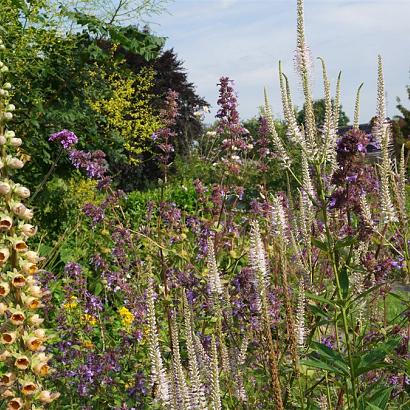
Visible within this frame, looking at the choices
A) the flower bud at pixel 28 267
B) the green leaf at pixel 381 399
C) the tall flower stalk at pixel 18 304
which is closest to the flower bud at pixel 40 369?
the tall flower stalk at pixel 18 304

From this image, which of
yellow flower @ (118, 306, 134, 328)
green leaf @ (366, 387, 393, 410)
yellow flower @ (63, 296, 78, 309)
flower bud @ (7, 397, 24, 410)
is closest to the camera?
flower bud @ (7, 397, 24, 410)

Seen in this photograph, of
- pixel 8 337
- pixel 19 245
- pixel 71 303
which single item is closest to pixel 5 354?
pixel 8 337

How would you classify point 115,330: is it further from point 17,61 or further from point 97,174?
point 17,61

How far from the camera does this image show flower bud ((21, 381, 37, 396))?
5.14 feet

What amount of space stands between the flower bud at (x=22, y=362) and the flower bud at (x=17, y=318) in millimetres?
81

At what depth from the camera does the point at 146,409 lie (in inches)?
132

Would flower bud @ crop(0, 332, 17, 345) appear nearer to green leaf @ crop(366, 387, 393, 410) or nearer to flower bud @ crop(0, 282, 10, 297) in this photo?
flower bud @ crop(0, 282, 10, 297)

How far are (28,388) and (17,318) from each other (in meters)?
0.17

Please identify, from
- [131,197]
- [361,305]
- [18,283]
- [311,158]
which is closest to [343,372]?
[361,305]

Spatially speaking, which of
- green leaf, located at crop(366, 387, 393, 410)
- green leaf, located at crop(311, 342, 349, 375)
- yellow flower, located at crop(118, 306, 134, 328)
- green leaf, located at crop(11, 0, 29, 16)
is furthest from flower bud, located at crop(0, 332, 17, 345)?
green leaf, located at crop(11, 0, 29, 16)

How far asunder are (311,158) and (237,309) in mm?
1617

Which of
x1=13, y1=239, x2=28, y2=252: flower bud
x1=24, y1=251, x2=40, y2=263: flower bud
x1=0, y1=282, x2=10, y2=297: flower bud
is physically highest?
x1=13, y1=239, x2=28, y2=252: flower bud

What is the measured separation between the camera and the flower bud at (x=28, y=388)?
1.57 m

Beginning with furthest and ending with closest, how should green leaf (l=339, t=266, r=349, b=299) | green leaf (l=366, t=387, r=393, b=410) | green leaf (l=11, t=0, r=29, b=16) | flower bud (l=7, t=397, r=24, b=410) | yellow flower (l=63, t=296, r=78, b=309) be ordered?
green leaf (l=11, t=0, r=29, b=16)
yellow flower (l=63, t=296, r=78, b=309)
green leaf (l=339, t=266, r=349, b=299)
green leaf (l=366, t=387, r=393, b=410)
flower bud (l=7, t=397, r=24, b=410)
